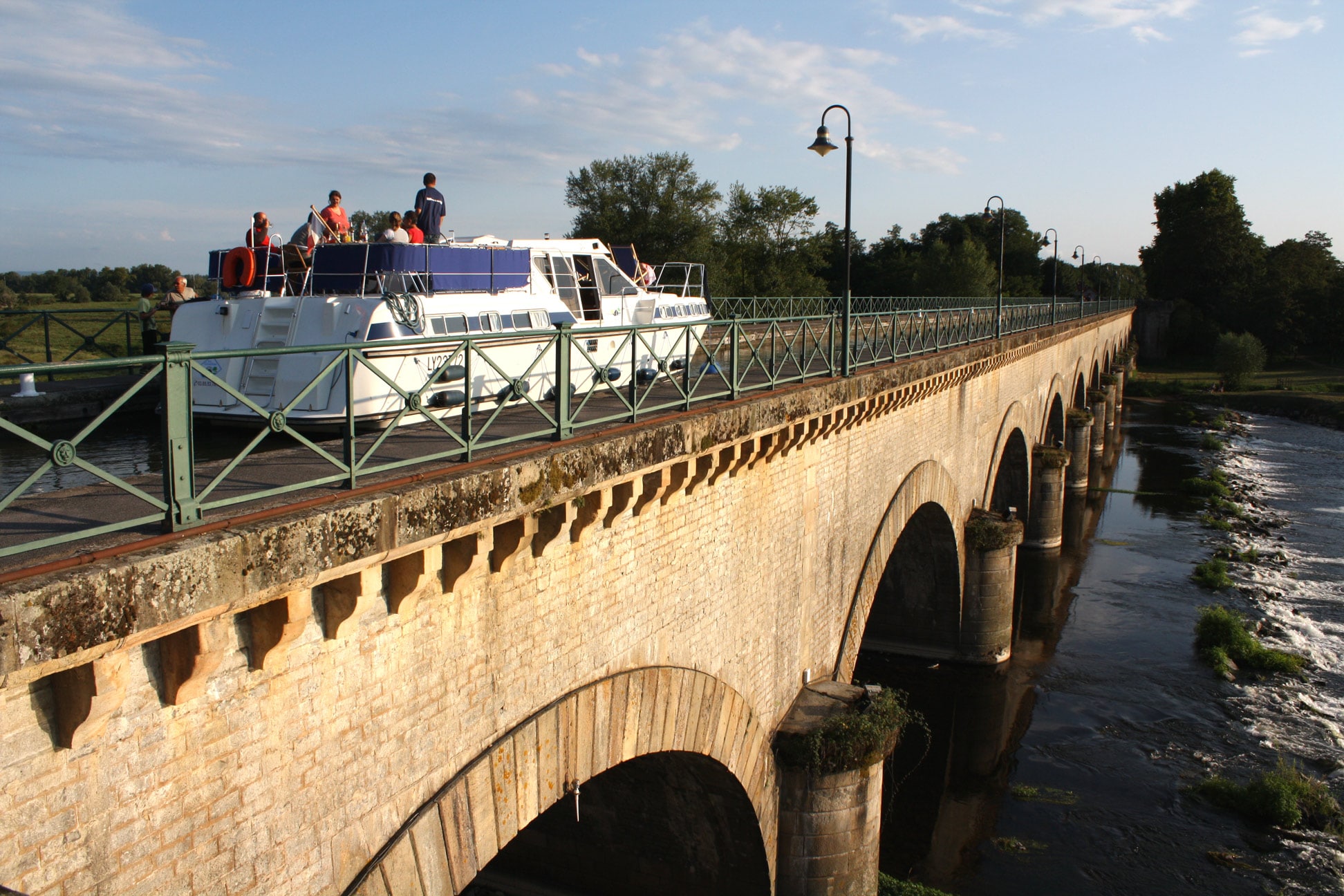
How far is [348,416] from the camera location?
186 inches

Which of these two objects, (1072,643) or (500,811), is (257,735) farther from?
(1072,643)

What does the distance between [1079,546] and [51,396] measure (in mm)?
28630

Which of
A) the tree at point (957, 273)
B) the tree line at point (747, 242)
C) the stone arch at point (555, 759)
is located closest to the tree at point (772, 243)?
the tree line at point (747, 242)

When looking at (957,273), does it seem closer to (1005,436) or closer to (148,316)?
(1005,436)

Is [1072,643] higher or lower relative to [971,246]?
lower

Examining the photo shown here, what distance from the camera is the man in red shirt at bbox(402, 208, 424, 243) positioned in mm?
9680

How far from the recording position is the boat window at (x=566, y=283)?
1148 centimetres

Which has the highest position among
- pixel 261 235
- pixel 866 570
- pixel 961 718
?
pixel 261 235

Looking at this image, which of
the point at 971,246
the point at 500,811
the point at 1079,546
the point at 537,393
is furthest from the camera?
the point at 971,246

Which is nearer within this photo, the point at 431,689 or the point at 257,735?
the point at 257,735

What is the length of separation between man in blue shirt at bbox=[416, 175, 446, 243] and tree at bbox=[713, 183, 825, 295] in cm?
4674

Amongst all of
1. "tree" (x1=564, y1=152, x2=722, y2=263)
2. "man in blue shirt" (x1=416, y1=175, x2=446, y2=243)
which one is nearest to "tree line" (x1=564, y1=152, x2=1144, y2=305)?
"tree" (x1=564, y1=152, x2=722, y2=263)

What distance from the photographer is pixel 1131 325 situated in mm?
86375

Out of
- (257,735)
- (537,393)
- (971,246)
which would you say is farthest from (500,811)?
(971,246)
